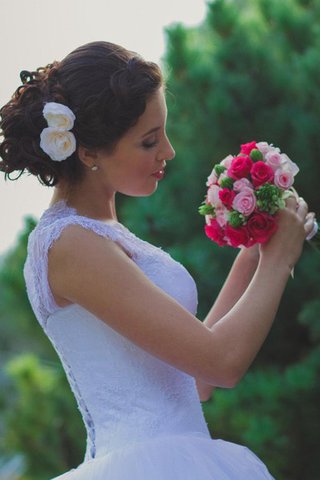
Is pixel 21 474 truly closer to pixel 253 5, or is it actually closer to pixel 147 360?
pixel 253 5

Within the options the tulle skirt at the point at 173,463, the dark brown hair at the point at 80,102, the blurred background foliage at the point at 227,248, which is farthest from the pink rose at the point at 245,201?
the blurred background foliage at the point at 227,248

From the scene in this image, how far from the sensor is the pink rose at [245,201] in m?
2.43

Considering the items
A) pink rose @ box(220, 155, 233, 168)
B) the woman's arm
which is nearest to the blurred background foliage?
the woman's arm

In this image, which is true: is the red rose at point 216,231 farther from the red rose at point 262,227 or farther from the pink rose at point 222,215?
the red rose at point 262,227

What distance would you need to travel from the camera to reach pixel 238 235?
2469 millimetres

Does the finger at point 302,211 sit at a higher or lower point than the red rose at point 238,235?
higher

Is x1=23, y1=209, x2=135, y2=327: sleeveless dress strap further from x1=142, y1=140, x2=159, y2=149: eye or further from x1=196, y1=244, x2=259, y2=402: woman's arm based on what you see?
x1=196, y1=244, x2=259, y2=402: woman's arm

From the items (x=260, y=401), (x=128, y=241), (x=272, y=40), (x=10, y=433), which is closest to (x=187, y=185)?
(x=272, y=40)

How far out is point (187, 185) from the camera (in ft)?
20.3

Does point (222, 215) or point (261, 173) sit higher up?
point (261, 173)

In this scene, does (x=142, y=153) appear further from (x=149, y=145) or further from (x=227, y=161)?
(x=227, y=161)

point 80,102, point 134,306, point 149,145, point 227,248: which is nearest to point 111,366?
→ point 134,306

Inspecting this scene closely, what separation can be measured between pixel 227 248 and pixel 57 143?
11.6 ft

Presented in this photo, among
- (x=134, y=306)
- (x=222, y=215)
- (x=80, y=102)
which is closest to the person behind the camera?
(x=134, y=306)
